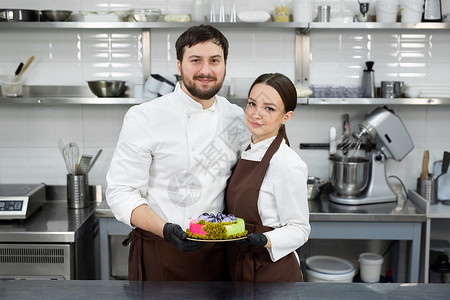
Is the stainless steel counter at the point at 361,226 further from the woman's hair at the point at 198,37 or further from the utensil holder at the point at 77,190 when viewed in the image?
the woman's hair at the point at 198,37

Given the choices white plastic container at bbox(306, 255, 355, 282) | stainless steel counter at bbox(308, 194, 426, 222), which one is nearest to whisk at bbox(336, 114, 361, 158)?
stainless steel counter at bbox(308, 194, 426, 222)

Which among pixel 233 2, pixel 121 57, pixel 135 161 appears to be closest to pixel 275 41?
pixel 233 2

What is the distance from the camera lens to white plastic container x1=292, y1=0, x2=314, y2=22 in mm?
3006

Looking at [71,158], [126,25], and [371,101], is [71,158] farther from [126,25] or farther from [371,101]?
[371,101]

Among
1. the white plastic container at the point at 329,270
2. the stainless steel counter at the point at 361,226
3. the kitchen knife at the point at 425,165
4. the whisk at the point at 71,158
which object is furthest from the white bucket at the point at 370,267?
the whisk at the point at 71,158

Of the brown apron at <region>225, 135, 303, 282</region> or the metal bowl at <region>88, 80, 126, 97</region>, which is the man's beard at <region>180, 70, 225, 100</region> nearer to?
the brown apron at <region>225, 135, 303, 282</region>

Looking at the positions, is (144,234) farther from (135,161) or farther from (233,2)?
(233,2)

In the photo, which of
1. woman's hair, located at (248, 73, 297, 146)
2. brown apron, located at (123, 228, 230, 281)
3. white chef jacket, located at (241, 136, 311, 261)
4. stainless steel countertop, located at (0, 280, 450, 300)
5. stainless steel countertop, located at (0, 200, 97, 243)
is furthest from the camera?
stainless steel countertop, located at (0, 200, 97, 243)

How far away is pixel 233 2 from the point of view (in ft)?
10.1

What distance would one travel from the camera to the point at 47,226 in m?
2.70

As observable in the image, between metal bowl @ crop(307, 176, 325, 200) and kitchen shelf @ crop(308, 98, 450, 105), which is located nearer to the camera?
kitchen shelf @ crop(308, 98, 450, 105)

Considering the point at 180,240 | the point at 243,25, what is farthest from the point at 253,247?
the point at 243,25

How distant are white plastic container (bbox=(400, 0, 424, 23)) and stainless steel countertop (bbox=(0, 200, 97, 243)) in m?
2.25

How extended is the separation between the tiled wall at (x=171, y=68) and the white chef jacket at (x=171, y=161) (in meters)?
1.42
